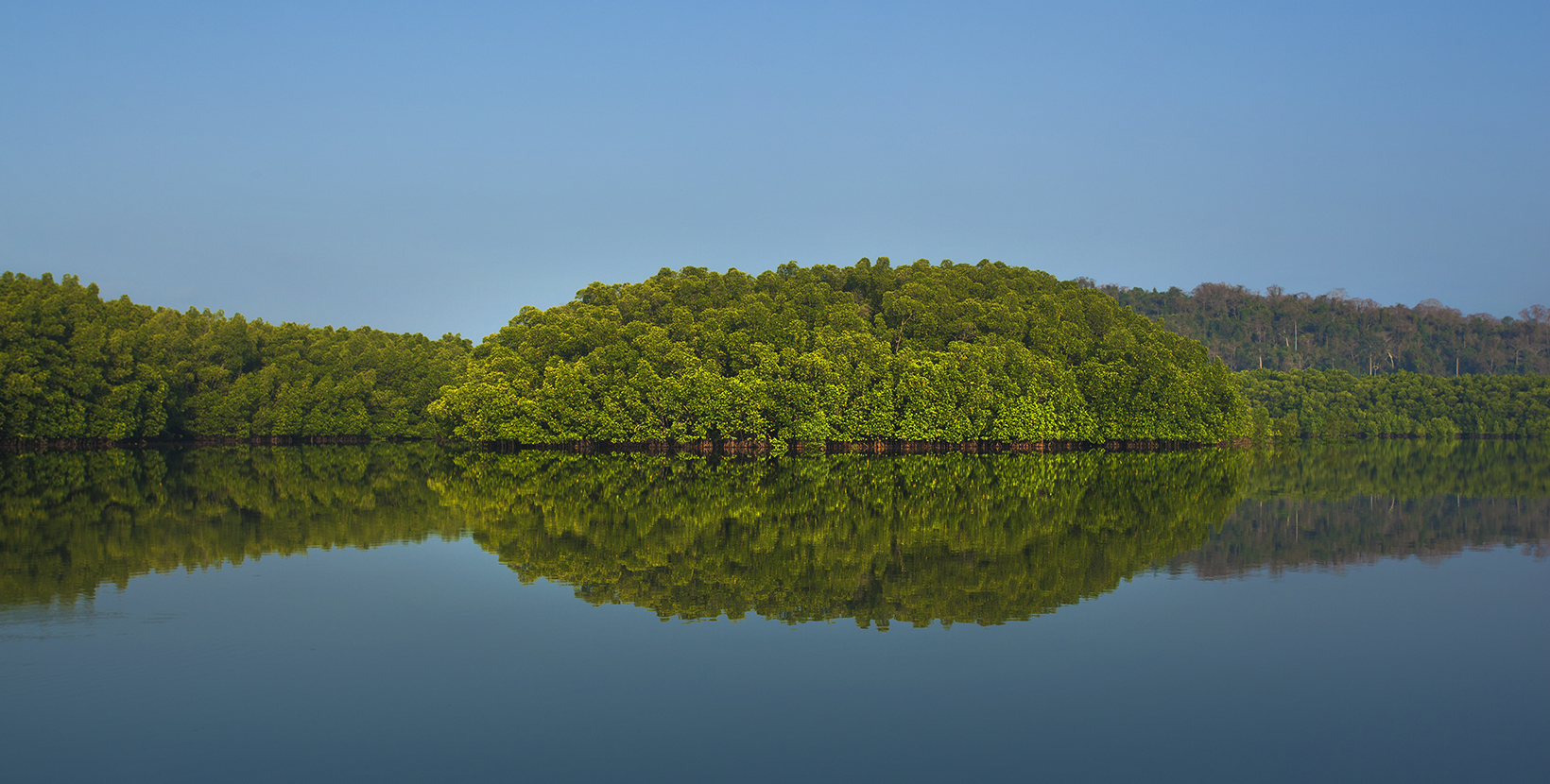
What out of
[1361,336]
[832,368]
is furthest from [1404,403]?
[832,368]

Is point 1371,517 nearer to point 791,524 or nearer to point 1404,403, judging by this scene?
point 791,524

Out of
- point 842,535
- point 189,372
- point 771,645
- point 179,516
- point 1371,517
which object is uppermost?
point 189,372

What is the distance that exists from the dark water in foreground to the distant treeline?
4631 inches

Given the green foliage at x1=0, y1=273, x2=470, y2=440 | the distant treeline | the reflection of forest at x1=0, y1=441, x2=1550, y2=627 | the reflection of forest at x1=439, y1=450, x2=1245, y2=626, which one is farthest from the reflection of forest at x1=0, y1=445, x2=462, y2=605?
the distant treeline

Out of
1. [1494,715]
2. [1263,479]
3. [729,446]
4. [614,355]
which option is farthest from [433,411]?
[1494,715]

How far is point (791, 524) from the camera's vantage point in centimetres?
2009

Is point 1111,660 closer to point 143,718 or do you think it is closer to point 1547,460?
point 143,718

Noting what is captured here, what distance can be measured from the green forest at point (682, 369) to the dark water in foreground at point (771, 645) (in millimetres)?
33267

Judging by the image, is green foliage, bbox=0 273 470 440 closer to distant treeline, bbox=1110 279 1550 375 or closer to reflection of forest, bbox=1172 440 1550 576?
reflection of forest, bbox=1172 440 1550 576

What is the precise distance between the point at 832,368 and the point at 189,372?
142 feet

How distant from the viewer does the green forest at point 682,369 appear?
55.6 meters

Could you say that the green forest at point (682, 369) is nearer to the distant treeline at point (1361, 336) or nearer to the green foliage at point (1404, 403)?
the green foliage at point (1404, 403)

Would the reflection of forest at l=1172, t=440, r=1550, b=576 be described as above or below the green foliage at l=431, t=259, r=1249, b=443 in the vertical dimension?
below

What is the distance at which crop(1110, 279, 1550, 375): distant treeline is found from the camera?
422 feet
